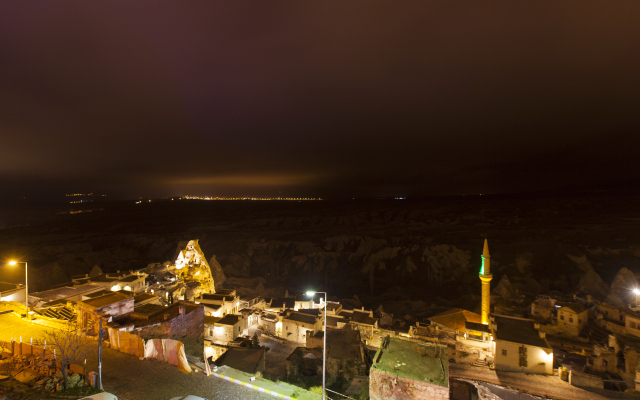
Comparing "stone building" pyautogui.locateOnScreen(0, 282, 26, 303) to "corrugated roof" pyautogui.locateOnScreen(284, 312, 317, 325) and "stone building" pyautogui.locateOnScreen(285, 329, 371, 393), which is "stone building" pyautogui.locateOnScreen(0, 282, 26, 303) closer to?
"stone building" pyautogui.locateOnScreen(285, 329, 371, 393)

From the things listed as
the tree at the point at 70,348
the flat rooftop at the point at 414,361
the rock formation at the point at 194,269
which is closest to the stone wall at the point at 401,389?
the flat rooftop at the point at 414,361

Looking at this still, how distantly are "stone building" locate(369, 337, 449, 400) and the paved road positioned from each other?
345 cm

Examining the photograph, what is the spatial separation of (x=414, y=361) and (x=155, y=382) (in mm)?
8791

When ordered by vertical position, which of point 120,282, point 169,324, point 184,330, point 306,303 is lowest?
point 306,303

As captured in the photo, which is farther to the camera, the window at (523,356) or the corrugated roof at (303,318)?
the corrugated roof at (303,318)

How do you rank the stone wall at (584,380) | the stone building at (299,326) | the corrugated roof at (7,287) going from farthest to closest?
1. the stone building at (299,326)
2. the corrugated roof at (7,287)
3. the stone wall at (584,380)

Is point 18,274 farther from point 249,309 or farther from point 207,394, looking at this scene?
point 207,394

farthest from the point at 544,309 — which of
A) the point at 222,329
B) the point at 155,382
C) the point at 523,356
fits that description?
the point at 155,382

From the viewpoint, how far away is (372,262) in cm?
6022

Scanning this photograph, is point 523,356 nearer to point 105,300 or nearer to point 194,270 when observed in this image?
point 105,300

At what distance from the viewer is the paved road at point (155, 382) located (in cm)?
934

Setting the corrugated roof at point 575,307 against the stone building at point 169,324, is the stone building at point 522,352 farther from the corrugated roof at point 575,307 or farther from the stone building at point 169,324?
the stone building at point 169,324

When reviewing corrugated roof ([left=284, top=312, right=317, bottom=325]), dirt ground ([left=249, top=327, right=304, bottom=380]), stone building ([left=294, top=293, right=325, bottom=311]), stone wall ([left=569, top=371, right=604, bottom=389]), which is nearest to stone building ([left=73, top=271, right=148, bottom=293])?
dirt ground ([left=249, top=327, right=304, bottom=380])

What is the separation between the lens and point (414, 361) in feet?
32.4
